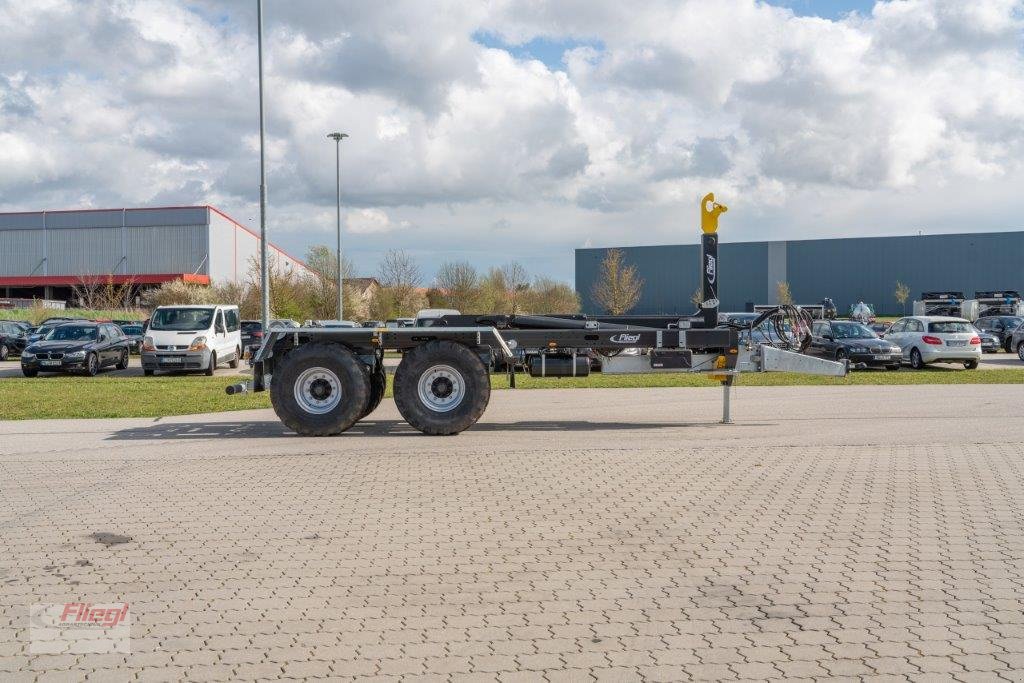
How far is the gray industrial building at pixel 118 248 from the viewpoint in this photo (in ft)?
215

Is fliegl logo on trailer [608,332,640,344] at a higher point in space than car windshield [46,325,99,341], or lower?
higher

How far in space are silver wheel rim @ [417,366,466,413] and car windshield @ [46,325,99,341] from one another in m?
17.7

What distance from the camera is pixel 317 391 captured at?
1223cm

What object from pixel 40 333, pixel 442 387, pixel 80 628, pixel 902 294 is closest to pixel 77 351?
pixel 40 333

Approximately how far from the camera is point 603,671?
14.6ft

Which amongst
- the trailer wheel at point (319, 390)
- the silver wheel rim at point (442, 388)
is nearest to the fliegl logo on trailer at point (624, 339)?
the silver wheel rim at point (442, 388)

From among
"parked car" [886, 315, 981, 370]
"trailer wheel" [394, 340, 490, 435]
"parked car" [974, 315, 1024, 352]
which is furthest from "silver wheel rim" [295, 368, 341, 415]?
"parked car" [974, 315, 1024, 352]

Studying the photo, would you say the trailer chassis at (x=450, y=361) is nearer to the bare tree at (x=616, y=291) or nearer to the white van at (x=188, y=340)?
the white van at (x=188, y=340)

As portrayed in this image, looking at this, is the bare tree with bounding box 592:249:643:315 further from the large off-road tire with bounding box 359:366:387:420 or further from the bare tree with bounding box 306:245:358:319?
the large off-road tire with bounding box 359:366:387:420

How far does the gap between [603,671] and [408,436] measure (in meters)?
8.08

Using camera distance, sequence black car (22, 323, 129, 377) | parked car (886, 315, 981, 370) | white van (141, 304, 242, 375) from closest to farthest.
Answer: white van (141, 304, 242, 375) → black car (22, 323, 129, 377) → parked car (886, 315, 981, 370)

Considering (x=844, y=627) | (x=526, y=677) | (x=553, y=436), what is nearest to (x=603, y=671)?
(x=526, y=677)

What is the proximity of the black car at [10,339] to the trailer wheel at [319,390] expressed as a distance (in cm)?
2613

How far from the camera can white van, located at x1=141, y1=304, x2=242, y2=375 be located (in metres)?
24.1
